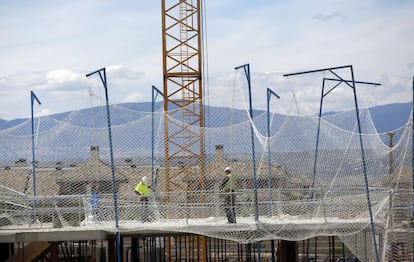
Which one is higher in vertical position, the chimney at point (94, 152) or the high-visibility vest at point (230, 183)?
the chimney at point (94, 152)

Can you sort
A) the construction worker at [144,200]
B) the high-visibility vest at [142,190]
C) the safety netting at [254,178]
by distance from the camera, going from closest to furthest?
the safety netting at [254,178] → the construction worker at [144,200] → the high-visibility vest at [142,190]

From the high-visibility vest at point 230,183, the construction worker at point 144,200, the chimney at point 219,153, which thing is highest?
the chimney at point 219,153

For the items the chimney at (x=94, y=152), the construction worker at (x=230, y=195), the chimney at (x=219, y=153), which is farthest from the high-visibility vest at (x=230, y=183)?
the chimney at (x=94, y=152)

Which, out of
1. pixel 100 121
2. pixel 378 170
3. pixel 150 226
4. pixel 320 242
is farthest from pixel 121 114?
pixel 320 242

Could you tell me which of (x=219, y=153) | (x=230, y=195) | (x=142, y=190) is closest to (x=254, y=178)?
(x=230, y=195)

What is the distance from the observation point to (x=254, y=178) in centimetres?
2270

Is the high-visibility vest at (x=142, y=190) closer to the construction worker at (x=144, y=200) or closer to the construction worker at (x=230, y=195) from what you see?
the construction worker at (x=144, y=200)

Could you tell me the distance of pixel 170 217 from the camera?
2578 cm

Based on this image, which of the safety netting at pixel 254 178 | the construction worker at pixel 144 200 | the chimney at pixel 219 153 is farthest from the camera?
the chimney at pixel 219 153

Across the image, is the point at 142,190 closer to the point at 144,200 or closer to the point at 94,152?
the point at 144,200

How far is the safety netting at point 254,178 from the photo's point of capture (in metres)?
22.8

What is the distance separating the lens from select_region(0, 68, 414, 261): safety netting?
2278 centimetres

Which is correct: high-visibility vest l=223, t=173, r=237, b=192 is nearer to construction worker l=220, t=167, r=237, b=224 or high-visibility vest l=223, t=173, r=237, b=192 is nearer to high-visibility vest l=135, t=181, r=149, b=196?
construction worker l=220, t=167, r=237, b=224

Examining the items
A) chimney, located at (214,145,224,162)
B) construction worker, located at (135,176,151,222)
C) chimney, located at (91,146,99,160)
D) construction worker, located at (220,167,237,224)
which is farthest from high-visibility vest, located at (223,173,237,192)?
chimney, located at (91,146,99,160)
